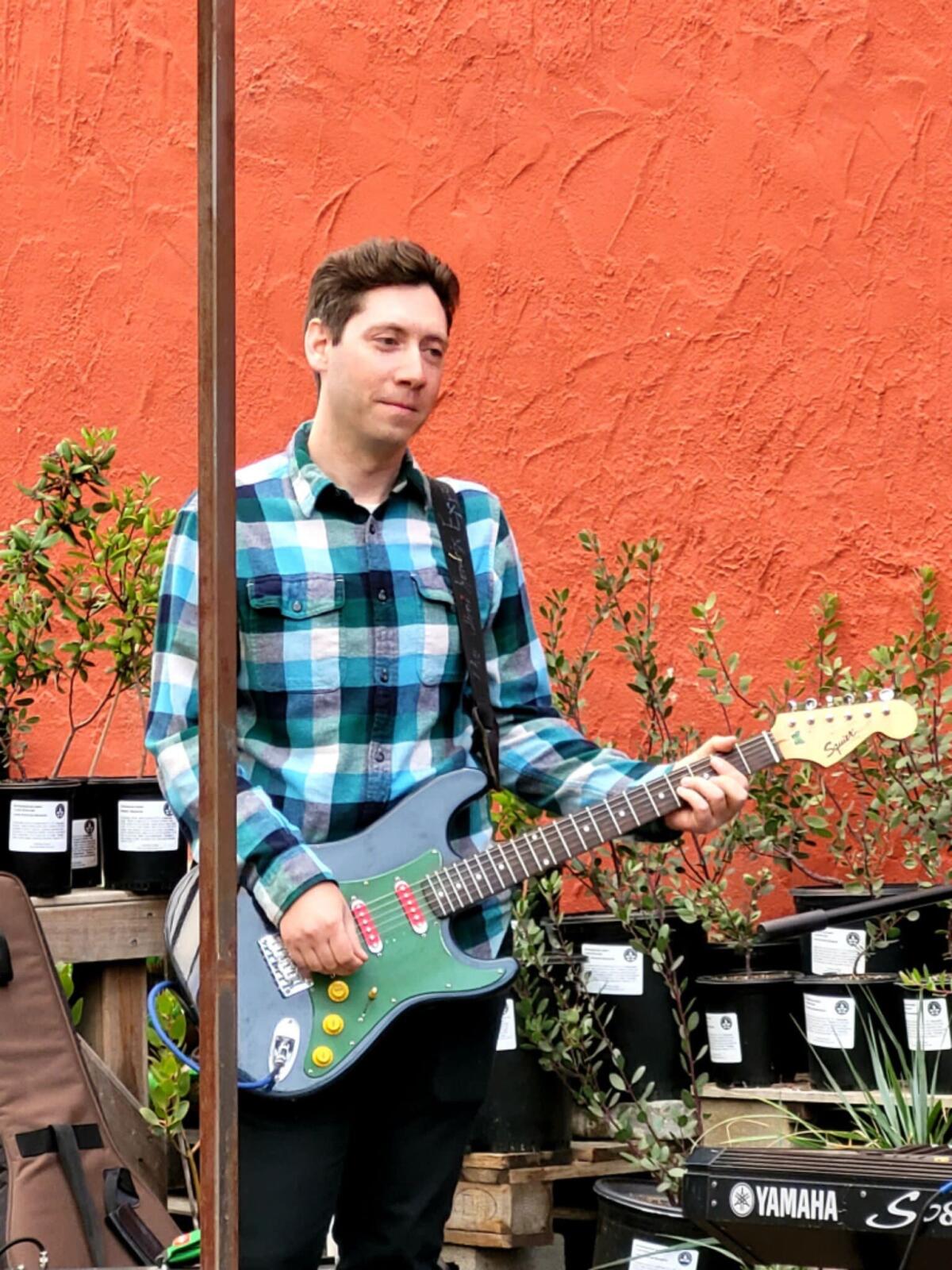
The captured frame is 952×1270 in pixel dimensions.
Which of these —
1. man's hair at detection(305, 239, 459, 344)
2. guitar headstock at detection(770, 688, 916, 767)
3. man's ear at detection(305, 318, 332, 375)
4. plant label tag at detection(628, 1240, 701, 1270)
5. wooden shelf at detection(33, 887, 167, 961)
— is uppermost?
man's hair at detection(305, 239, 459, 344)

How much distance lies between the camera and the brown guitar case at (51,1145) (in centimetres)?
351

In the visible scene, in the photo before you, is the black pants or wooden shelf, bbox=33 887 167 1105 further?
wooden shelf, bbox=33 887 167 1105

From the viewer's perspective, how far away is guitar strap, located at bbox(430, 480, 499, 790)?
313 centimetres

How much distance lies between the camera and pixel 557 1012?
4258mm

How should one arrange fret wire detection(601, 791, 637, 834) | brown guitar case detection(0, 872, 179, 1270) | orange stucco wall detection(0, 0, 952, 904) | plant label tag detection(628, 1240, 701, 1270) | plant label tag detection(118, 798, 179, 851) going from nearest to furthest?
fret wire detection(601, 791, 637, 834), brown guitar case detection(0, 872, 179, 1270), plant label tag detection(628, 1240, 701, 1270), plant label tag detection(118, 798, 179, 851), orange stucco wall detection(0, 0, 952, 904)

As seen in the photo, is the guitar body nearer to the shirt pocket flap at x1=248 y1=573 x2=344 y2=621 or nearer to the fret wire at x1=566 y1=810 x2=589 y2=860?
the fret wire at x1=566 y1=810 x2=589 y2=860

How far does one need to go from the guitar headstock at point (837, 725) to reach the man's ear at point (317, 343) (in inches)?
38.7

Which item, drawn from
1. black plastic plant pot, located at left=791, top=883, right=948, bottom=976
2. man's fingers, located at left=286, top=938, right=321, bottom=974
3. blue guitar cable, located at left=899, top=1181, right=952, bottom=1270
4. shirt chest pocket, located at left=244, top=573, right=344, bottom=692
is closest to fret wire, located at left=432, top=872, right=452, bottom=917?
man's fingers, located at left=286, top=938, right=321, bottom=974

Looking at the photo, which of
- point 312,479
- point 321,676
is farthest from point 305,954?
point 312,479

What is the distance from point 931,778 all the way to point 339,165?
2.41 meters

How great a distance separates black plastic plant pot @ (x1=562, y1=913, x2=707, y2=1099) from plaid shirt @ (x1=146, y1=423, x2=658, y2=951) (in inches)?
44.7

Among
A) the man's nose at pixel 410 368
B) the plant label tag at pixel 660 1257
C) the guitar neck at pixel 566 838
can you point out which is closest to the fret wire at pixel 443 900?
the guitar neck at pixel 566 838

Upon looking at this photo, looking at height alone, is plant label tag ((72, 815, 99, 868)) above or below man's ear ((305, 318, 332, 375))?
below

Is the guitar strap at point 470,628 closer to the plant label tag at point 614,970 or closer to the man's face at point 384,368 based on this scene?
the man's face at point 384,368
